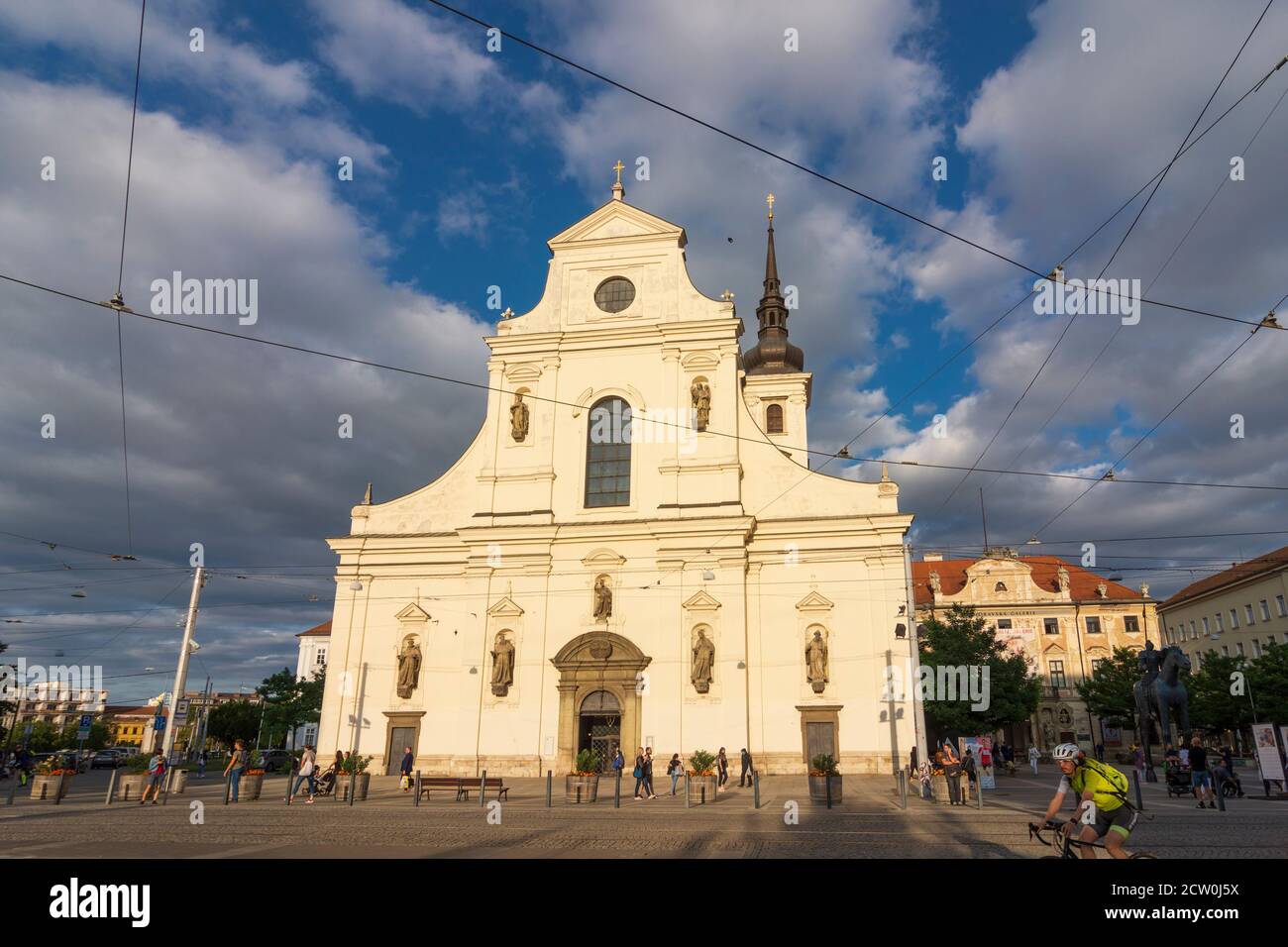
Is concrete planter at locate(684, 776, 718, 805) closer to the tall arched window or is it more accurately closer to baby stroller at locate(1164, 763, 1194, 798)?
baby stroller at locate(1164, 763, 1194, 798)

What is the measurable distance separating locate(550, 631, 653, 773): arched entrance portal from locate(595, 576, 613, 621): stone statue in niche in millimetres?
831

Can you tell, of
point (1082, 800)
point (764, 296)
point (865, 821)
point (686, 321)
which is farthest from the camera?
point (764, 296)

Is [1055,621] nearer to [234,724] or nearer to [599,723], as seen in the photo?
[599,723]

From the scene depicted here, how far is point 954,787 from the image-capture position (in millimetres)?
18641

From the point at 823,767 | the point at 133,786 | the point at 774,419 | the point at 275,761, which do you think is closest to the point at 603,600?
the point at 823,767

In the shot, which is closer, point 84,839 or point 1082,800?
point 1082,800

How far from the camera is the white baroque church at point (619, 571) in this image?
2831 centimetres

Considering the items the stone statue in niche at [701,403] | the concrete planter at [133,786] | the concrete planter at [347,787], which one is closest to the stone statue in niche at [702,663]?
the stone statue in niche at [701,403]

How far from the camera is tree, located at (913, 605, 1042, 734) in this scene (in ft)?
126
